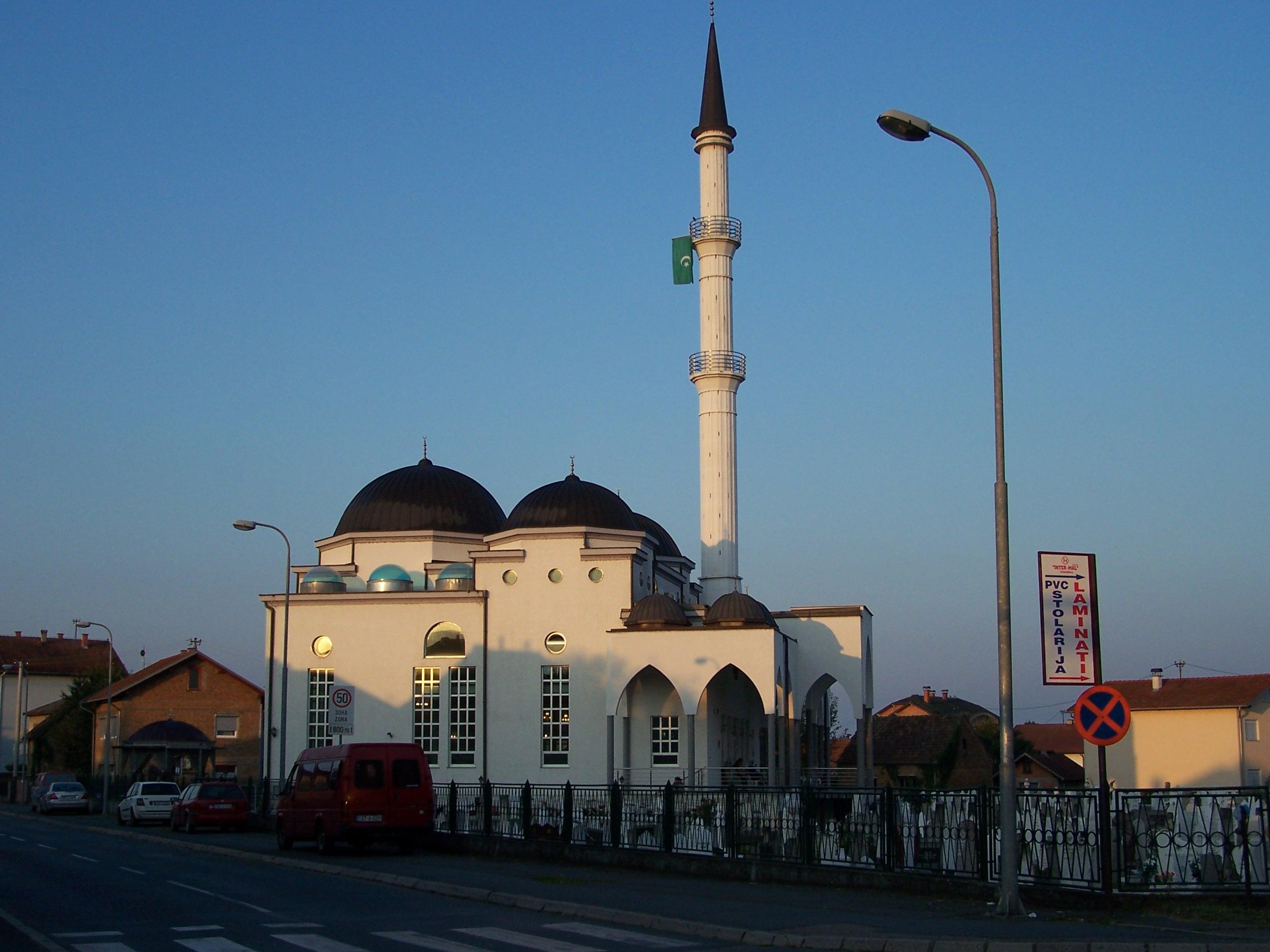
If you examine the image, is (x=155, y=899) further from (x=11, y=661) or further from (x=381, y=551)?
(x=11, y=661)

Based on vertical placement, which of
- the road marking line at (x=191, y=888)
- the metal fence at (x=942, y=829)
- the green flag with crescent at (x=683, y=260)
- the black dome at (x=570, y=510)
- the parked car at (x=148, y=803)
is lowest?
the parked car at (x=148, y=803)

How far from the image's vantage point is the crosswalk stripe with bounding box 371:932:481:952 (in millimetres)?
11459

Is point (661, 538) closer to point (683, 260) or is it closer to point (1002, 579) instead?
point (683, 260)

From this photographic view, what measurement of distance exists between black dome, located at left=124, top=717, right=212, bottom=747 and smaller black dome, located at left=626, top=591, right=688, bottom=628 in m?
19.1

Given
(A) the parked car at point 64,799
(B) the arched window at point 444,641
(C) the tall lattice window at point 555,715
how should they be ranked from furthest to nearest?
(A) the parked car at point 64,799 < (B) the arched window at point 444,641 < (C) the tall lattice window at point 555,715

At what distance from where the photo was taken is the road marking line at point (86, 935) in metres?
12.2

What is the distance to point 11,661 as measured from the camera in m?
79.6

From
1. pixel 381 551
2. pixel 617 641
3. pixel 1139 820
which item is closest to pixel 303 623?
pixel 381 551

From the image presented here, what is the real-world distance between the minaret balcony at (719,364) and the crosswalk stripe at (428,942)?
31.2 m

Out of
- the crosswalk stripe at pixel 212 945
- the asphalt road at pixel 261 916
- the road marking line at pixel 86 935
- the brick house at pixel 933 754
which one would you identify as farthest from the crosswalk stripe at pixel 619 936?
the brick house at pixel 933 754

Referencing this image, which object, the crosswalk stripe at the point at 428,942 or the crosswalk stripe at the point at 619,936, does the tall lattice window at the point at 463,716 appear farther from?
the crosswalk stripe at the point at 428,942

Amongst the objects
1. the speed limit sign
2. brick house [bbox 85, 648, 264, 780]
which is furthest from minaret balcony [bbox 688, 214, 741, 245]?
brick house [bbox 85, 648, 264, 780]

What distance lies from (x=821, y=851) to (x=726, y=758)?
980 inches

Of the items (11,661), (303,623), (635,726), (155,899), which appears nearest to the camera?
(155,899)
